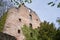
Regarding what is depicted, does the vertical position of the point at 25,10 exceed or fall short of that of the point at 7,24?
it exceeds it

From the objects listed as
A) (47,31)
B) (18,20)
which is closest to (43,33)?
(47,31)

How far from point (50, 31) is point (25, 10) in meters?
18.5

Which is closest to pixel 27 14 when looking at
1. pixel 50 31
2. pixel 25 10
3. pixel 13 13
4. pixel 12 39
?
pixel 25 10

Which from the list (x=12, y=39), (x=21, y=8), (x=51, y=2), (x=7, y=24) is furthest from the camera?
(x=21, y=8)

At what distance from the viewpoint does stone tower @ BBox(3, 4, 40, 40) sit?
105ft

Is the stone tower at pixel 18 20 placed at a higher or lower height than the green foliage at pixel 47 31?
higher

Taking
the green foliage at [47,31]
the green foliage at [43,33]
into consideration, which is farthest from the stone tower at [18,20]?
the green foliage at [43,33]

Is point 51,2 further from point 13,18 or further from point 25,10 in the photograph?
point 25,10

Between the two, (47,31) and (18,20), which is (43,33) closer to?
(47,31)

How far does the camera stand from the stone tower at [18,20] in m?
32.1

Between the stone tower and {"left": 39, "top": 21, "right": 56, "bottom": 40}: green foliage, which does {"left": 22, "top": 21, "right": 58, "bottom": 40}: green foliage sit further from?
the stone tower

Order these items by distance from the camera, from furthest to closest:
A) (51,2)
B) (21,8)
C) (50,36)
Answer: (21,8)
(50,36)
(51,2)

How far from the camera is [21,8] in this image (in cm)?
3609

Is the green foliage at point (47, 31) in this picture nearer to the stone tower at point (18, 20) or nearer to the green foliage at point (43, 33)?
→ the green foliage at point (43, 33)
